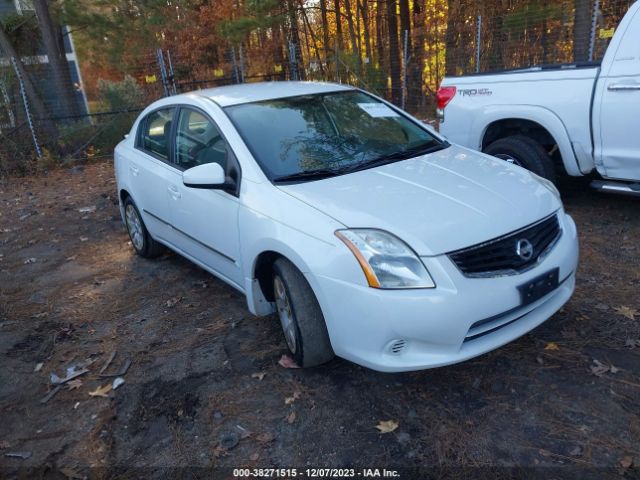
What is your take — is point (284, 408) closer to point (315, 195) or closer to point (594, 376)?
point (315, 195)

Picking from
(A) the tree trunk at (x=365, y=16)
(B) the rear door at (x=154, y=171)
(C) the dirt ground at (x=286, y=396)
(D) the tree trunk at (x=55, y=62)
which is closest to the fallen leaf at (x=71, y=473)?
(C) the dirt ground at (x=286, y=396)

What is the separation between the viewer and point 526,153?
5617 mm

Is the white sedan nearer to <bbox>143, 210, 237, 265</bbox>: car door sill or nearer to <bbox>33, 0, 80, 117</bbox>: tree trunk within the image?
<bbox>143, 210, 237, 265</bbox>: car door sill

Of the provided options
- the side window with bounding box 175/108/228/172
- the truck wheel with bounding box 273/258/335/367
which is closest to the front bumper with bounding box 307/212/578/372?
the truck wheel with bounding box 273/258/335/367

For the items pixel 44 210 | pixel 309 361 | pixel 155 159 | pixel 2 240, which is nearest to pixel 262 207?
pixel 309 361

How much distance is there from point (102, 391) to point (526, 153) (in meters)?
4.56

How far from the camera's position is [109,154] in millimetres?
Result: 12633

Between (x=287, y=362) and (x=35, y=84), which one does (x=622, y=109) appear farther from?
(x=35, y=84)

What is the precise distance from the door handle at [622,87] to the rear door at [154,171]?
12.5 feet

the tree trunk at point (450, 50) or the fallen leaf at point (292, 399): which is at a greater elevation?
the tree trunk at point (450, 50)

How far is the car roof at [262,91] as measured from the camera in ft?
13.4

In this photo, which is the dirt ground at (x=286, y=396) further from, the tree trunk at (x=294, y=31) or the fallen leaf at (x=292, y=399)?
the tree trunk at (x=294, y=31)

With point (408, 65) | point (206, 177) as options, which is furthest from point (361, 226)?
point (408, 65)

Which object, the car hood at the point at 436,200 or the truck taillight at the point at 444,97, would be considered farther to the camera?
the truck taillight at the point at 444,97
